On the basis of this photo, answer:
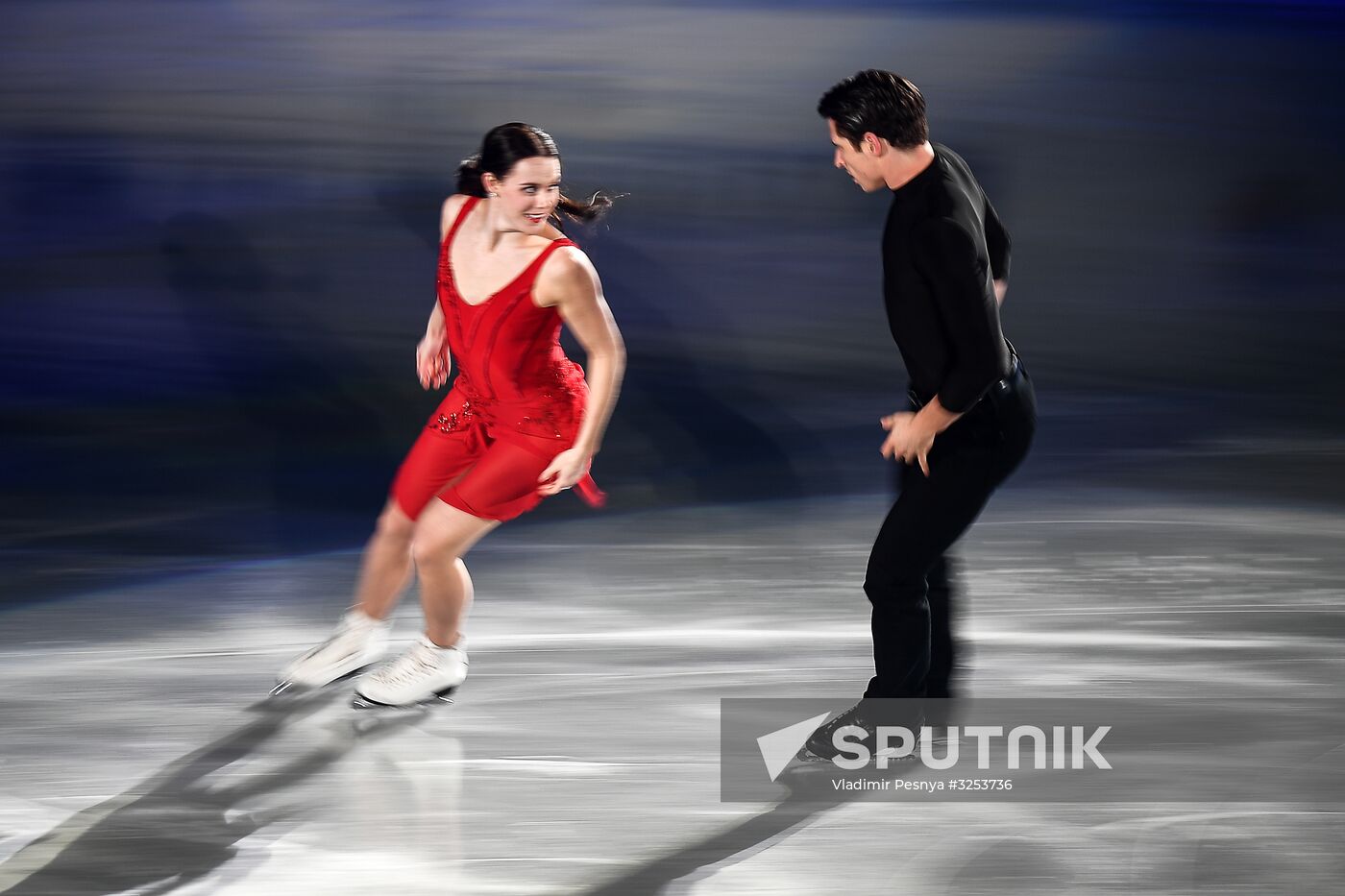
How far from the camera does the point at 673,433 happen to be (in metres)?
6.78

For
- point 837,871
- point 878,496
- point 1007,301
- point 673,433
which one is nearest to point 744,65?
point 1007,301

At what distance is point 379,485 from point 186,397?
144 centimetres

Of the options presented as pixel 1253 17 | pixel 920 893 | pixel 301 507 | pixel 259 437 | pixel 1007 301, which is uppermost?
pixel 1253 17

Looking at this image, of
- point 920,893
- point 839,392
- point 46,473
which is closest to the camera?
point 920,893

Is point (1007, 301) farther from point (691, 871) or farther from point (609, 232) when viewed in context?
point (691, 871)

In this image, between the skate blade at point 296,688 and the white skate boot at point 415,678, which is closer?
the white skate boot at point 415,678

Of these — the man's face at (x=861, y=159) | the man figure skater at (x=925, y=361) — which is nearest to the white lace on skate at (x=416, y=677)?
the man figure skater at (x=925, y=361)

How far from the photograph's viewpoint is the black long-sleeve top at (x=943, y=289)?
2877 millimetres

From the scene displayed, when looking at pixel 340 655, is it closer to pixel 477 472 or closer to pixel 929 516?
pixel 477 472

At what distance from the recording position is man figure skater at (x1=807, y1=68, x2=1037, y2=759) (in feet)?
9.50

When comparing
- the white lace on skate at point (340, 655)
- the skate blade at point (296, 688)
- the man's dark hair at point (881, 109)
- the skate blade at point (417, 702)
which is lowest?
the skate blade at point (417, 702)

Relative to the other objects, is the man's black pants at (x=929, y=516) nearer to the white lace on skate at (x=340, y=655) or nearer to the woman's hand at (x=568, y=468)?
the woman's hand at (x=568, y=468)

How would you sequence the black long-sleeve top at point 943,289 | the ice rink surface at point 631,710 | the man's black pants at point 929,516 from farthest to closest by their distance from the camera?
1. the man's black pants at point 929,516
2. the black long-sleeve top at point 943,289
3. the ice rink surface at point 631,710

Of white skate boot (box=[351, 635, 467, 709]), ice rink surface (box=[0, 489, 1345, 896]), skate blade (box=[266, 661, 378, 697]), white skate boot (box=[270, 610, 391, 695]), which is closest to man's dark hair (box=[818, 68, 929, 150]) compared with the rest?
ice rink surface (box=[0, 489, 1345, 896])
